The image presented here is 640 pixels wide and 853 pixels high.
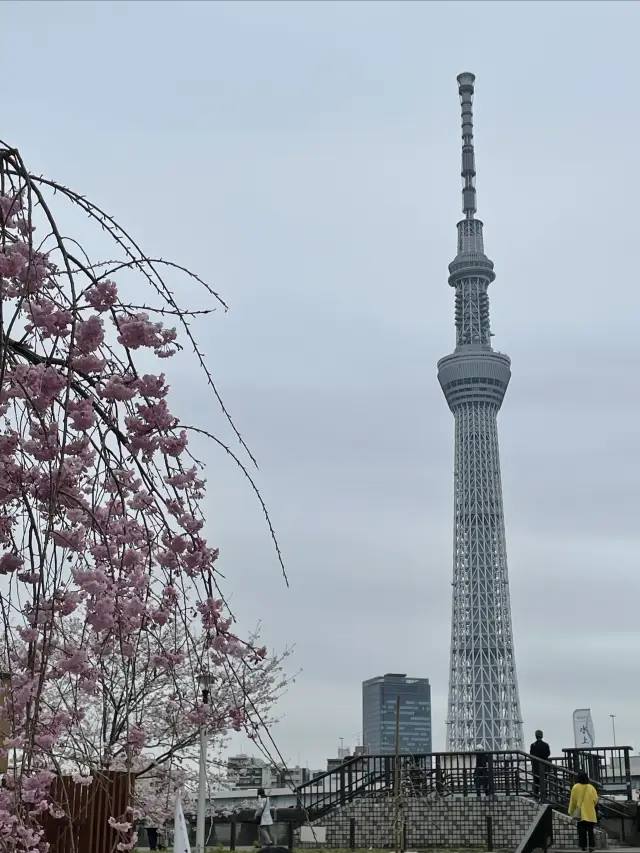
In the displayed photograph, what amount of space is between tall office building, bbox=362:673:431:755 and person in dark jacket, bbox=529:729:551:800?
406 feet

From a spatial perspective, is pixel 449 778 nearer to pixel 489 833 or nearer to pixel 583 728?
pixel 489 833

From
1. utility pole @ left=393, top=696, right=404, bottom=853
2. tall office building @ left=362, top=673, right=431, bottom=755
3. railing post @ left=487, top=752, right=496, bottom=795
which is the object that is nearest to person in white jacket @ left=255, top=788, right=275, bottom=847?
utility pole @ left=393, top=696, right=404, bottom=853

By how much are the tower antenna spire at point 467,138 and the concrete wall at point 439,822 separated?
319 ft

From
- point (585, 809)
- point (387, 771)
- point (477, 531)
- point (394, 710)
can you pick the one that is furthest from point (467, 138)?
point (585, 809)

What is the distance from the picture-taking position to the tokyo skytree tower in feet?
300

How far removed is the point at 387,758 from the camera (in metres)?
21.7

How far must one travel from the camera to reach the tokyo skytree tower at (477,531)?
91312mm

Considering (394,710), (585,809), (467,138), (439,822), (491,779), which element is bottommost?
(439,822)

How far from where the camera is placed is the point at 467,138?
115625 millimetres

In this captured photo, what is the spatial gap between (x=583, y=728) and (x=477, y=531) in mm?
68138

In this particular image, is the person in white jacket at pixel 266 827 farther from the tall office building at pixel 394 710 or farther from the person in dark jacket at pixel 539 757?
the tall office building at pixel 394 710

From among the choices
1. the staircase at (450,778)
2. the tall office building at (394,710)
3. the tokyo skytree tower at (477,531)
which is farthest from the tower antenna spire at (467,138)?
the staircase at (450,778)

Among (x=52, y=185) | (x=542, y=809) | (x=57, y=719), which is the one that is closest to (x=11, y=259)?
(x=52, y=185)

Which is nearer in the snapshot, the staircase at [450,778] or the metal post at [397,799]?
the metal post at [397,799]
